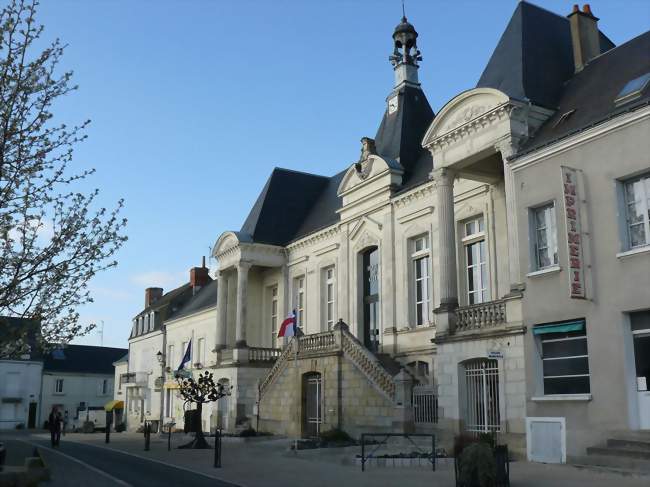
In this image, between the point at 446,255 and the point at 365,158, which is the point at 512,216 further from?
the point at 365,158

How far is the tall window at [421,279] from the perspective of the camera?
77.1ft

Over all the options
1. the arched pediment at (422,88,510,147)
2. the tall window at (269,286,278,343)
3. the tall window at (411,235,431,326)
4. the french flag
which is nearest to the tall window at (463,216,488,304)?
the tall window at (411,235,431,326)

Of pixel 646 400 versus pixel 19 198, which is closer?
pixel 19 198

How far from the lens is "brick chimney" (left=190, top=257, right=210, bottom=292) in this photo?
160 ft

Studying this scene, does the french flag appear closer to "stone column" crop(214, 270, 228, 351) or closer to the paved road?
the paved road

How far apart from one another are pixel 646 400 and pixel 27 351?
447 inches

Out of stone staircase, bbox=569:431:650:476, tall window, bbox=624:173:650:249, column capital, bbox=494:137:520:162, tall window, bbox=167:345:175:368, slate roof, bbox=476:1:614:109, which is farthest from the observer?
tall window, bbox=167:345:175:368

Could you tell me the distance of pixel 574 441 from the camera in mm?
14141

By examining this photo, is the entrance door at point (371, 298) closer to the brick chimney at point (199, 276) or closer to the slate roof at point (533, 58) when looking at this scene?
the slate roof at point (533, 58)

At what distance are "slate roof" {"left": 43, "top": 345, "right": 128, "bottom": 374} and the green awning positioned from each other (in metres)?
59.9

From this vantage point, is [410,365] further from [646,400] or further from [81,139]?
[81,139]

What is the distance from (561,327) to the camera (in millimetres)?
14977

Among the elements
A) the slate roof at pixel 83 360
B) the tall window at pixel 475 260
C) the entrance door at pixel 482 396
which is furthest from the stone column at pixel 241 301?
the slate roof at pixel 83 360

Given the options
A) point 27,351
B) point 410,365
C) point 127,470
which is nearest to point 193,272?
point 410,365
